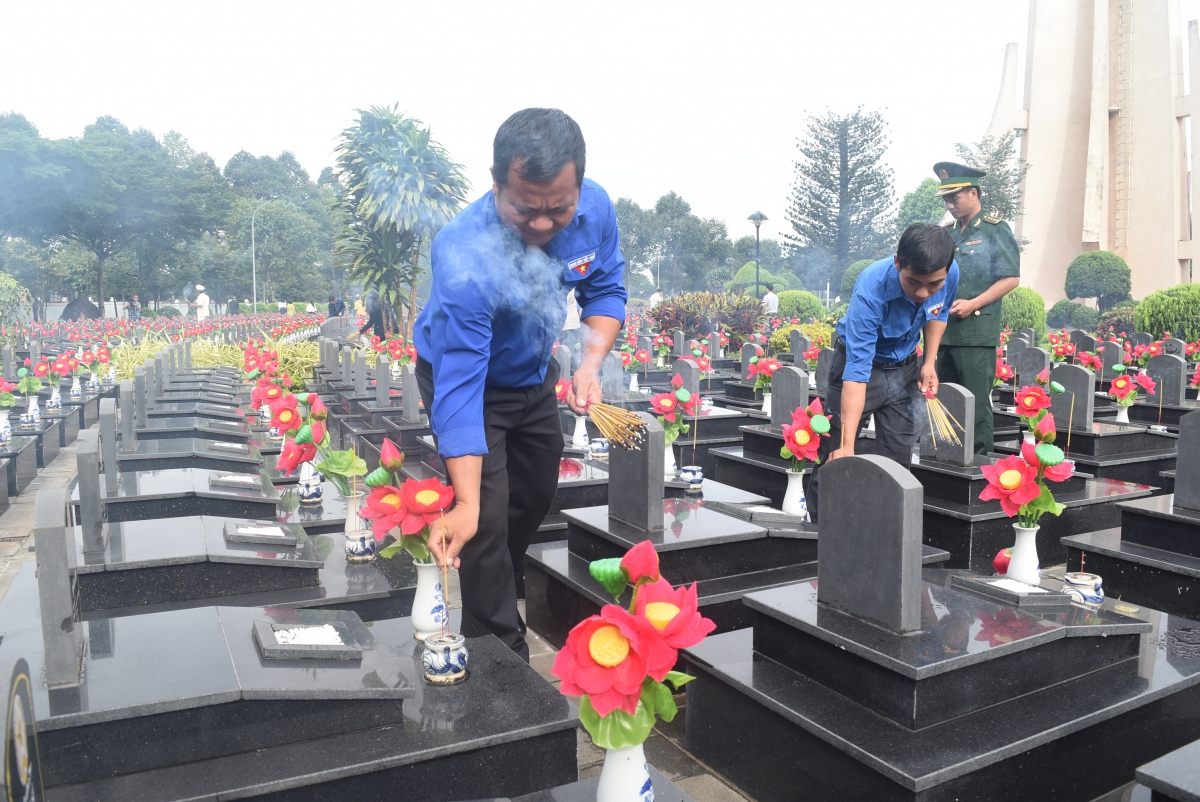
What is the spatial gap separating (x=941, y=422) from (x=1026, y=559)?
5.60 feet

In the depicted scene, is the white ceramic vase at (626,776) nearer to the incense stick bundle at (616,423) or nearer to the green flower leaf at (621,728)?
the green flower leaf at (621,728)

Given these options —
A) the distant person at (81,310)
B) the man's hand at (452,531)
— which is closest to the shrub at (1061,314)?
the man's hand at (452,531)

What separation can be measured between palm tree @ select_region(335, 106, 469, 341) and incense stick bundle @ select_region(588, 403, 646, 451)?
8.10m

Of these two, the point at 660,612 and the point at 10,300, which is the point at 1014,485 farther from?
the point at 10,300

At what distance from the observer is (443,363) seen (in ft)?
8.41

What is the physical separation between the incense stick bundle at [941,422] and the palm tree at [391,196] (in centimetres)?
732

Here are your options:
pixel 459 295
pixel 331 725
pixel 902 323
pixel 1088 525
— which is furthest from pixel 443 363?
pixel 1088 525

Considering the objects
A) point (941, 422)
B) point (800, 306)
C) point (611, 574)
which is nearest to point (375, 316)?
point (800, 306)

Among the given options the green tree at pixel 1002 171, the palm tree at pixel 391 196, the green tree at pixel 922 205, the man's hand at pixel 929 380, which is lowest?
the man's hand at pixel 929 380

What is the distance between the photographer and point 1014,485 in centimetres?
338

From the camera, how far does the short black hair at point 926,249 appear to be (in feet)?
12.3

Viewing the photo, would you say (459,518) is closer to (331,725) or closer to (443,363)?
(443,363)

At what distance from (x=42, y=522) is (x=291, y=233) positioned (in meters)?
47.1

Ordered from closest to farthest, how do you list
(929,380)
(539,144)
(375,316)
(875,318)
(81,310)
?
1. (539,144)
2. (875,318)
3. (929,380)
4. (375,316)
5. (81,310)
